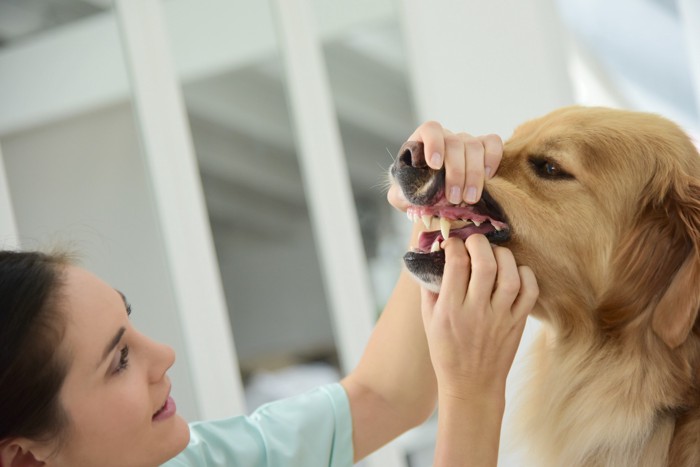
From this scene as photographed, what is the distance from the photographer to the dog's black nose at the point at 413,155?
1.14m

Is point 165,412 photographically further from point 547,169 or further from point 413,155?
point 547,169

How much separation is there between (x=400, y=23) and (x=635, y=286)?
2.05 m

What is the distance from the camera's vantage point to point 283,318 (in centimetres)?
316

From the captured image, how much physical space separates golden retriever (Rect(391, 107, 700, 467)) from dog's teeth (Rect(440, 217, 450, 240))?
0.04 ft

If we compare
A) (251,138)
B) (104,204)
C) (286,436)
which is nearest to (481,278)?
(286,436)

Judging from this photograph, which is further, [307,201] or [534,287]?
[307,201]

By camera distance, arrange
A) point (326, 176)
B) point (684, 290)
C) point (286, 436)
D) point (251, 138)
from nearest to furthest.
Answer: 1. point (684, 290)
2. point (286, 436)
3. point (326, 176)
4. point (251, 138)

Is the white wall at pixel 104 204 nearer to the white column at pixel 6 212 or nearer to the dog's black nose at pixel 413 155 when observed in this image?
the white column at pixel 6 212

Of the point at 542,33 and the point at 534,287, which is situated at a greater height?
the point at 542,33

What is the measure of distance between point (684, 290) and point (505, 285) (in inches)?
9.6

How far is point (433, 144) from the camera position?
110 cm

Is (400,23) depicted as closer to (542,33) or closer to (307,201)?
(542,33)

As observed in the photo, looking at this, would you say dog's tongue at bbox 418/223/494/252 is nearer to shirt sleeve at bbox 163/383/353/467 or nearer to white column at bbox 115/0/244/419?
shirt sleeve at bbox 163/383/353/467

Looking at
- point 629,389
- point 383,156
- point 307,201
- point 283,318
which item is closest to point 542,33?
point 383,156
